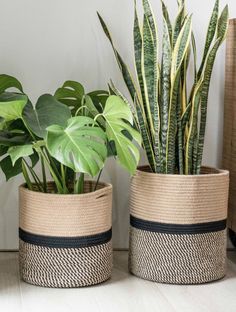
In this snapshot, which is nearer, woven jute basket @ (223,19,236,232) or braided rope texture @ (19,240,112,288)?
braided rope texture @ (19,240,112,288)

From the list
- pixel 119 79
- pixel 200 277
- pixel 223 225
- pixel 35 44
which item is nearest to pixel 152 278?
pixel 200 277

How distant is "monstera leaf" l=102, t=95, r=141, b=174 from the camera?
153 cm

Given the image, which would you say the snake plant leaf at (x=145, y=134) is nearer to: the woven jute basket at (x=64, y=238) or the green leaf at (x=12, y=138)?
the woven jute basket at (x=64, y=238)

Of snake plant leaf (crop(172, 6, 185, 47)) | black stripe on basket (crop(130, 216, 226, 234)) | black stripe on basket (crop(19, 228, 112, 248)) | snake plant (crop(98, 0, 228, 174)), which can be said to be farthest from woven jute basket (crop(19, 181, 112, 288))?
snake plant leaf (crop(172, 6, 185, 47))

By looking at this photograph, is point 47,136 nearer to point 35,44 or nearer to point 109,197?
point 109,197

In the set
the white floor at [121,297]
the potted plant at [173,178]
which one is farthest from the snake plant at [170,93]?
the white floor at [121,297]

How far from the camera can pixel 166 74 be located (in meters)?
1.71

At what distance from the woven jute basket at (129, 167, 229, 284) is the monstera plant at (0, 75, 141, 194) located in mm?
165

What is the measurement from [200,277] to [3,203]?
0.66m

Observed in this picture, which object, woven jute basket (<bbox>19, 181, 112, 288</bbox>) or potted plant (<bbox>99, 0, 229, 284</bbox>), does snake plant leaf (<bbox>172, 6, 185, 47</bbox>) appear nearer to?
potted plant (<bbox>99, 0, 229, 284</bbox>)

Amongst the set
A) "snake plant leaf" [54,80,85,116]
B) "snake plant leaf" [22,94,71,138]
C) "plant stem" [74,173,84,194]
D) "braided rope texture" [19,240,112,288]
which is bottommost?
"braided rope texture" [19,240,112,288]

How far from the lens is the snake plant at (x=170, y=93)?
67.4 inches

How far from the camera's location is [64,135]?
1.48 metres

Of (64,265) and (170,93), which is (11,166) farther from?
(170,93)
